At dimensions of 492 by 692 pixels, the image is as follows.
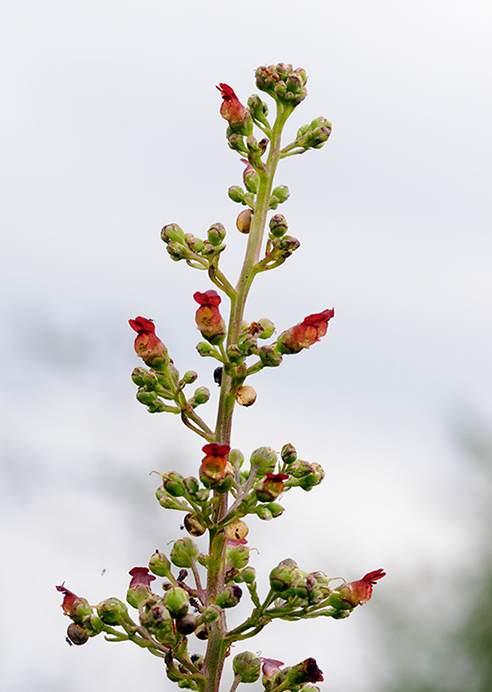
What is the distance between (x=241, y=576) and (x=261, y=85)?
2454mm

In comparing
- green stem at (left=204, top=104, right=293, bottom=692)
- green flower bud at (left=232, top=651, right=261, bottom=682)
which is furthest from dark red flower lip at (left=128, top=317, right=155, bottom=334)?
green flower bud at (left=232, top=651, right=261, bottom=682)

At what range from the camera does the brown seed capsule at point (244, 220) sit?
13.6 feet

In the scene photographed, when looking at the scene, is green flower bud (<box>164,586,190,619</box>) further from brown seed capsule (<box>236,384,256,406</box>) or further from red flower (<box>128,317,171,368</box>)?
red flower (<box>128,317,171,368</box>)

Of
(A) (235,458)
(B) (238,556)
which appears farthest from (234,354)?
(B) (238,556)

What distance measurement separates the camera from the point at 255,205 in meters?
4.17

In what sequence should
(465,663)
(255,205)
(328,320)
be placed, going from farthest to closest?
(465,663)
(255,205)
(328,320)

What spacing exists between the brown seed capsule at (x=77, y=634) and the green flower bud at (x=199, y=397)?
120cm

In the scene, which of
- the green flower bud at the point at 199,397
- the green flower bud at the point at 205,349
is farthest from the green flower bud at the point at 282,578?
the green flower bud at the point at 205,349

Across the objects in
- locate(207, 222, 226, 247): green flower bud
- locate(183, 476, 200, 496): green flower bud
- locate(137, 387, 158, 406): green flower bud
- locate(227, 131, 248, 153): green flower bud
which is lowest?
locate(183, 476, 200, 496): green flower bud

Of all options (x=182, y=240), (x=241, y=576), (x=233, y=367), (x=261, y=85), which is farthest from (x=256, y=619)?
(x=261, y=85)

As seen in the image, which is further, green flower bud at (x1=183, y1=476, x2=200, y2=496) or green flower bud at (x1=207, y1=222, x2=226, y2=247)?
green flower bud at (x1=207, y1=222, x2=226, y2=247)

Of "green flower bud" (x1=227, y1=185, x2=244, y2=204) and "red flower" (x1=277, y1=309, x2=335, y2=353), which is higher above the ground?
"green flower bud" (x1=227, y1=185, x2=244, y2=204)

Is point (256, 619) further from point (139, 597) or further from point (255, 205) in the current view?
point (255, 205)

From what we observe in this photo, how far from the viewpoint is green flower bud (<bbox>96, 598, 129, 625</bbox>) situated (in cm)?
380
